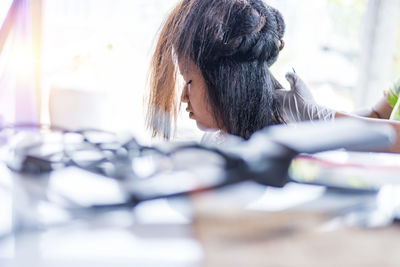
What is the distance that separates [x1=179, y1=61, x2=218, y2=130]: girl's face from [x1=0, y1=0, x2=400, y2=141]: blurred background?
9 cm

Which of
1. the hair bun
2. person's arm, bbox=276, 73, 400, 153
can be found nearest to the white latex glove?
person's arm, bbox=276, 73, 400, 153

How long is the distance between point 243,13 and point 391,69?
116 inches

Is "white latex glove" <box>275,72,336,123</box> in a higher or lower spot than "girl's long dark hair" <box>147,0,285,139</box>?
lower

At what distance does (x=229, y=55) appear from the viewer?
739 mm

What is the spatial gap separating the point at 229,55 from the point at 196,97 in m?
0.12

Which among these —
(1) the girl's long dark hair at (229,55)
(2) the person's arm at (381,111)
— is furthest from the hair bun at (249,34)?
(2) the person's arm at (381,111)

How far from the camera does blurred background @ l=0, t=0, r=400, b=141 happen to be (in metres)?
1.14

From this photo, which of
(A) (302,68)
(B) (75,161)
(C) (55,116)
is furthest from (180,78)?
(A) (302,68)

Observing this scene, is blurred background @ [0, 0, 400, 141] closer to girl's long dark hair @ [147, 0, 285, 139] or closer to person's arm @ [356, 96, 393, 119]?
girl's long dark hair @ [147, 0, 285, 139]

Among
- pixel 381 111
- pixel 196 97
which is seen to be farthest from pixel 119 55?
pixel 196 97

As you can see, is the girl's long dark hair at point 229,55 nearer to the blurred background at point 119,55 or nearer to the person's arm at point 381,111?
the blurred background at point 119,55

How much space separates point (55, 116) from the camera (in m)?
1.96

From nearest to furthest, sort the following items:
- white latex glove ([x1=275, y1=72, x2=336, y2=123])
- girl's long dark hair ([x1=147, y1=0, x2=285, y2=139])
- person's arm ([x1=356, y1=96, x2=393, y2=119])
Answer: girl's long dark hair ([x1=147, y1=0, x2=285, y2=139]) < white latex glove ([x1=275, y1=72, x2=336, y2=123]) < person's arm ([x1=356, y1=96, x2=393, y2=119])

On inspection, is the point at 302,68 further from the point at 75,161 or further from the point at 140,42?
the point at 75,161
